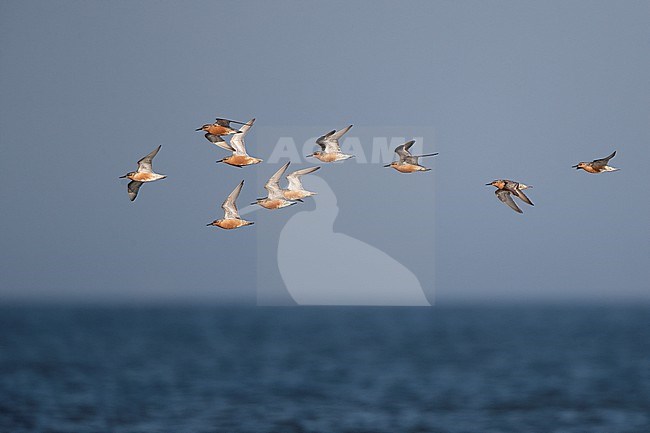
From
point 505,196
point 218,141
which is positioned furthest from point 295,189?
point 505,196

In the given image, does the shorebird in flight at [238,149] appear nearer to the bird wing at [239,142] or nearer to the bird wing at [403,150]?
the bird wing at [239,142]

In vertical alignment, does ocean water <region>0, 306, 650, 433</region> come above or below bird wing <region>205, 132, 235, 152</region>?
below

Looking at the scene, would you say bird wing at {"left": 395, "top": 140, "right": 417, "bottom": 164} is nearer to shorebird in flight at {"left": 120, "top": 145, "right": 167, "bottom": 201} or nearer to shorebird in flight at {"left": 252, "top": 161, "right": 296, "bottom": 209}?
shorebird in flight at {"left": 252, "top": 161, "right": 296, "bottom": 209}

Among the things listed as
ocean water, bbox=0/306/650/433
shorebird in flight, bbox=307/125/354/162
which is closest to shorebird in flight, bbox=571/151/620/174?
Result: shorebird in flight, bbox=307/125/354/162

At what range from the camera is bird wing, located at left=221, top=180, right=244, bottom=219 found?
1917 cm

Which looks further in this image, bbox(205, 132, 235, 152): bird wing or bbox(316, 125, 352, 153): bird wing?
bbox(316, 125, 352, 153): bird wing

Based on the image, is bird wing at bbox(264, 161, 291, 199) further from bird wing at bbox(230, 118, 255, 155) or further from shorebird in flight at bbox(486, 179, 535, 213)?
shorebird in flight at bbox(486, 179, 535, 213)

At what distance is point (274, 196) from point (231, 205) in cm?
71

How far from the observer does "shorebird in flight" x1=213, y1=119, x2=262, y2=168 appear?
18.8 m

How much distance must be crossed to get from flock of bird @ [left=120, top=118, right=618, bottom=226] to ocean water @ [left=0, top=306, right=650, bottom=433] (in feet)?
81.2

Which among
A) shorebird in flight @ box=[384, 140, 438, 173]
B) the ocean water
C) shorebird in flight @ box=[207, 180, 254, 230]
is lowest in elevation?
the ocean water

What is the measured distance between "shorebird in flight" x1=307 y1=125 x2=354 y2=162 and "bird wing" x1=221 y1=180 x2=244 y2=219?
1.60 metres

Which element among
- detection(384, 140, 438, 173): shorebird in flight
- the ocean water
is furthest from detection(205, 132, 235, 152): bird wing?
the ocean water

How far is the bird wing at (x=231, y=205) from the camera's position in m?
19.2
